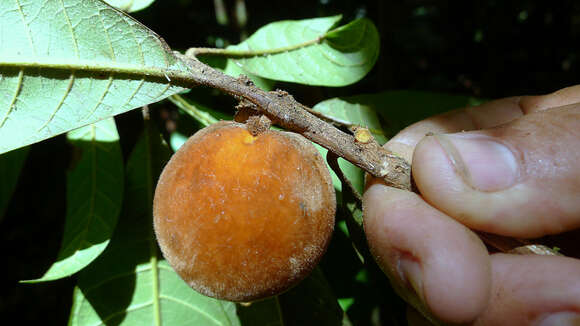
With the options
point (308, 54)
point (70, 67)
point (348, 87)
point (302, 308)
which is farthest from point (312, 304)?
point (348, 87)

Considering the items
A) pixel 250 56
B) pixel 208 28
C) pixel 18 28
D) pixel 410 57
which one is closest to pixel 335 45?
pixel 250 56

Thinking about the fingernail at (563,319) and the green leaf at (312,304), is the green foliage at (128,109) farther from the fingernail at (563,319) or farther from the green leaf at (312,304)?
the fingernail at (563,319)

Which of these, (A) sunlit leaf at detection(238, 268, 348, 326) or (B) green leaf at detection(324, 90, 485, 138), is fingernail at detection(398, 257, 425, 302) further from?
(B) green leaf at detection(324, 90, 485, 138)

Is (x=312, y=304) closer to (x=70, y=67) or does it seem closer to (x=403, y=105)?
(x=403, y=105)

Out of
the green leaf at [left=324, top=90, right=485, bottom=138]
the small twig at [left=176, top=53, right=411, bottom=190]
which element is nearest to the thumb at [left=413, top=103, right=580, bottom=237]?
the small twig at [left=176, top=53, right=411, bottom=190]

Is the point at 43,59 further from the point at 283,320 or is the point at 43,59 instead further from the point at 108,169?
the point at 283,320

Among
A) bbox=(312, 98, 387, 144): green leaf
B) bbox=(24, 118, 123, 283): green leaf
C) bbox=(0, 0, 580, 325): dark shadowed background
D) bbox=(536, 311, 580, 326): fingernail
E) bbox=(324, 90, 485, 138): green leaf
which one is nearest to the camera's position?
bbox=(536, 311, 580, 326): fingernail
